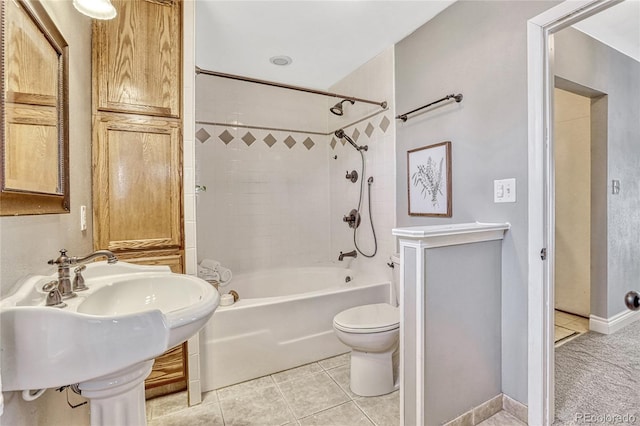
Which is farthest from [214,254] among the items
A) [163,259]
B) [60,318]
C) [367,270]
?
[60,318]

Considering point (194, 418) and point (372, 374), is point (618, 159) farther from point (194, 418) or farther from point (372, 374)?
point (194, 418)

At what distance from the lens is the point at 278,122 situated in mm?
3217

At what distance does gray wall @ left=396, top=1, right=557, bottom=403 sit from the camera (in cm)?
155

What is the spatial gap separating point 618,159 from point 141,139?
3619 millimetres

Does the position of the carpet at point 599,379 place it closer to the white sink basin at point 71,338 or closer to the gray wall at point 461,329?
the gray wall at point 461,329

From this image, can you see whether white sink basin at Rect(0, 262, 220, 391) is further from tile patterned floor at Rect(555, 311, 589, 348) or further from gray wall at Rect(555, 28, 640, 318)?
gray wall at Rect(555, 28, 640, 318)

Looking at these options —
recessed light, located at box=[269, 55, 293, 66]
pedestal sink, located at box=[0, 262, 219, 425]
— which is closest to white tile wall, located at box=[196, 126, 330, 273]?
recessed light, located at box=[269, 55, 293, 66]

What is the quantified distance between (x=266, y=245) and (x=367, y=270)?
3.57 ft

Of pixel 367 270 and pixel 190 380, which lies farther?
pixel 367 270

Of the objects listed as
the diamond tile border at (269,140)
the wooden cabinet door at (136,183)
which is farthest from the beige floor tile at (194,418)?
the diamond tile border at (269,140)

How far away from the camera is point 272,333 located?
6.65ft

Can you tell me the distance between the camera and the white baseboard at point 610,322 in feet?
8.13

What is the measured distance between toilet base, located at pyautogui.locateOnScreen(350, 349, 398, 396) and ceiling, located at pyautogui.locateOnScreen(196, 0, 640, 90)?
2178 millimetres

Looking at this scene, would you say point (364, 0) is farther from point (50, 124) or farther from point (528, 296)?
point (528, 296)
